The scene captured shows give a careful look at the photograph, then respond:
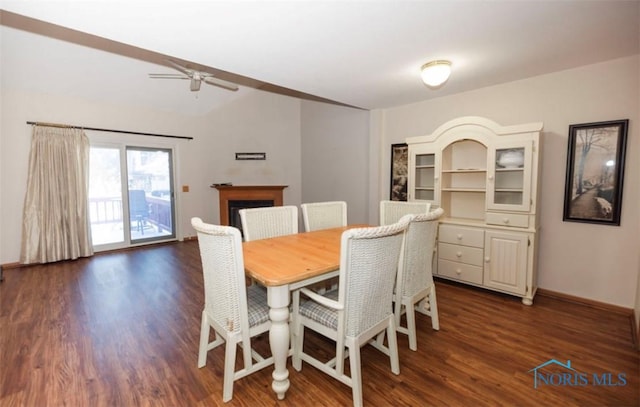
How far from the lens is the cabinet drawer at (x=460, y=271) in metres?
3.15

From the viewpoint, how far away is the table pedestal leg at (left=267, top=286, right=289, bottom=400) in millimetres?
1600

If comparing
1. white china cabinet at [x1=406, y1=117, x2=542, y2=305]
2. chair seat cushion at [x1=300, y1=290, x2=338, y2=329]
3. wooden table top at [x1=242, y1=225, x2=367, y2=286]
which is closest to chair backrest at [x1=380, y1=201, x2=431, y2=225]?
white china cabinet at [x1=406, y1=117, x2=542, y2=305]

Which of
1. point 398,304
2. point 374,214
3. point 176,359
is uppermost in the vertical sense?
point 374,214

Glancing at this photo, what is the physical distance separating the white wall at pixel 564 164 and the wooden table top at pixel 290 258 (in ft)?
7.14

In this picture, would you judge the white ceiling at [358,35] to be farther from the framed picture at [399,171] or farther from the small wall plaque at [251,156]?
the small wall plaque at [251,156]

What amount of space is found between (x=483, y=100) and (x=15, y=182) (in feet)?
20.1

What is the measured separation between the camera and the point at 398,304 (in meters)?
2.12

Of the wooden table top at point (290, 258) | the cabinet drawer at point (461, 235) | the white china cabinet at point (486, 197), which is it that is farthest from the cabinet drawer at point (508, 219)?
the wooden table top at point (290, 258)

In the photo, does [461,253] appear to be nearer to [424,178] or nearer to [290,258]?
[424,178]

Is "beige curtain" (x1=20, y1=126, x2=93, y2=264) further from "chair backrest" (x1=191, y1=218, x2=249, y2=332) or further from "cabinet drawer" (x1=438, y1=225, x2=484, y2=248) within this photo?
"cabinet drawer" (x1=438, y1=225, x2=484, y2=248)

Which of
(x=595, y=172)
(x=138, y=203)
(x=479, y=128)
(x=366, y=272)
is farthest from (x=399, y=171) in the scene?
(x=138, y=203)

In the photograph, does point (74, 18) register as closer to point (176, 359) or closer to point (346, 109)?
point (176, 359)

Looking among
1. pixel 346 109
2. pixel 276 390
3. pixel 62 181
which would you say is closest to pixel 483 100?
pixel 346 109

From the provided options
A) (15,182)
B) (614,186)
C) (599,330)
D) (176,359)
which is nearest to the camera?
(176,359)
